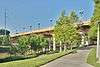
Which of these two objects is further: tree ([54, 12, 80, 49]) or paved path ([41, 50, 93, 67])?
tree ([54, 12, 80, 49])

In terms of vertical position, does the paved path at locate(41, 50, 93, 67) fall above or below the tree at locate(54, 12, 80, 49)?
below

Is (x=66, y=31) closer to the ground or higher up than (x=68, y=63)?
higher up

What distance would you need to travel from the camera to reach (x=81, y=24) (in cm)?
11156

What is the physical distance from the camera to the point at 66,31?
8838 cm

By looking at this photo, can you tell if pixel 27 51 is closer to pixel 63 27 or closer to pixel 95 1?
pixel 63 27

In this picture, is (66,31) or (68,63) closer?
(68,63)

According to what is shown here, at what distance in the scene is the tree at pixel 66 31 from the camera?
87.1m

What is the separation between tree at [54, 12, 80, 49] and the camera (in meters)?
87.1

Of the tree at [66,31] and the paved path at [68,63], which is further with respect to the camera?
the tree at [66,31]

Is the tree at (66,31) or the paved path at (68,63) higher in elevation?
the tree at (66,31)

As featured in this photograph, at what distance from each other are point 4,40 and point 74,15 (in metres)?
54.6

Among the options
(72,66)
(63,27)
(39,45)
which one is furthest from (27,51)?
(72,66)

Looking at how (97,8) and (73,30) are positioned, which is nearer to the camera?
(97,8)

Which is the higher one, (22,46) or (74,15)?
(74,15)
